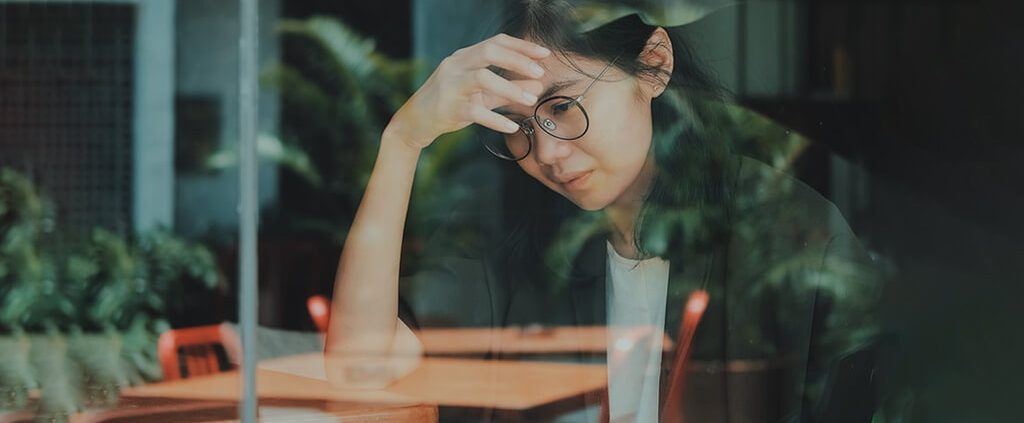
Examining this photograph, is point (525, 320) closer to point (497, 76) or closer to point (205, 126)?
point (497, 76)

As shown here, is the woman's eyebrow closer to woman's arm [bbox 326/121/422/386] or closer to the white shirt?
woman's arm [bbox 326/121/422/386]

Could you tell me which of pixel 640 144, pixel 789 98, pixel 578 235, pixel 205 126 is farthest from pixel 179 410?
pixel 789 98

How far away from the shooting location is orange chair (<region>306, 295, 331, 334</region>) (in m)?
2.33

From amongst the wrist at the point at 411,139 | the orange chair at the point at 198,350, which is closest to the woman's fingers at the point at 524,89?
the wrist at the point at 411,139

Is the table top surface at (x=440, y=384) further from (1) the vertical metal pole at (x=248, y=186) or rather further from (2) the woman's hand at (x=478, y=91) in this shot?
(2) the woman's hand at (x=478, y=91)

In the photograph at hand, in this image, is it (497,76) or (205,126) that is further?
(205,126)

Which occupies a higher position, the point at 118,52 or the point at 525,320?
the point at 118,52

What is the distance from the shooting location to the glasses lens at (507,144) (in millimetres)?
2238

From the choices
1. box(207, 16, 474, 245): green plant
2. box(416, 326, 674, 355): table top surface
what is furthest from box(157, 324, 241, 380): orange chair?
box(416, 326, 674, 355): table top surface

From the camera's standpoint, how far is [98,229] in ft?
8.61

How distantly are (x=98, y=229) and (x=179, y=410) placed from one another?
50 cm

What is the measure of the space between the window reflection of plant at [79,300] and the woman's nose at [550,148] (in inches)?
35.5

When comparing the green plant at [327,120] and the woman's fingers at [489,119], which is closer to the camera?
the woman's fingers at [489,119]

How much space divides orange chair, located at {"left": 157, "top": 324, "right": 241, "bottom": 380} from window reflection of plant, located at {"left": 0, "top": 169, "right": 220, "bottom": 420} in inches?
1.3
